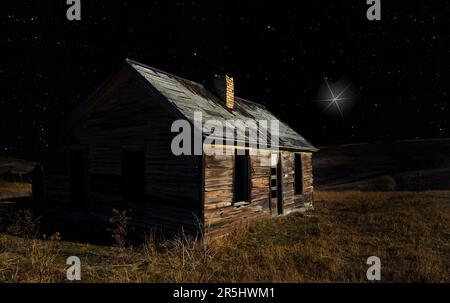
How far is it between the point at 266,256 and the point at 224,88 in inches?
334

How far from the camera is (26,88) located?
4222 cm

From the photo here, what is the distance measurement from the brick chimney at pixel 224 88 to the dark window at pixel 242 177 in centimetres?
330

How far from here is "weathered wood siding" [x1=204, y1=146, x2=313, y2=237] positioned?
8.82 metres

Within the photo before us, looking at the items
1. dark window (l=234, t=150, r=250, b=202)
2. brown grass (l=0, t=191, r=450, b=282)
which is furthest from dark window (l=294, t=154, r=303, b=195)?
dark window (l=234, t=150, r=250, b=202)

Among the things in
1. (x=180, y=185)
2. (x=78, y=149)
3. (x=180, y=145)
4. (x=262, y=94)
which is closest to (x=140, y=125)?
(x=180, y=145)

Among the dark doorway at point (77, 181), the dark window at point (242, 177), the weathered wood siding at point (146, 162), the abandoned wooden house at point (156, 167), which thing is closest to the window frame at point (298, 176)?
the abandoned wooden house at point (156, 167)

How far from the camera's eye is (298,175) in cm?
1578

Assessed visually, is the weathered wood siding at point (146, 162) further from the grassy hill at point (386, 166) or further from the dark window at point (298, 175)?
the grassy hill at point (386, 166)

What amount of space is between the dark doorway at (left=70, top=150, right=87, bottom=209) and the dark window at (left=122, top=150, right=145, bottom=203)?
2.69m

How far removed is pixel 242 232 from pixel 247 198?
152 centimetres

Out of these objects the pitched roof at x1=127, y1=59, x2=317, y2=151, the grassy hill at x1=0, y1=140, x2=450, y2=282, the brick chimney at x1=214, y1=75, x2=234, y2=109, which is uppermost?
the brick chimney at x1=214, y1=75, x2=234, y2=109

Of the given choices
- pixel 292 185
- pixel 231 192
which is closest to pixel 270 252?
pixel 231 192

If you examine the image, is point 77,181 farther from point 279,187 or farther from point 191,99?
point 279,187

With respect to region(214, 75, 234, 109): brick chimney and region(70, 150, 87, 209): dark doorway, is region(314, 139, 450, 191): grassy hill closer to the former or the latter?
region(214, 75, 234, 109): brick chimney
